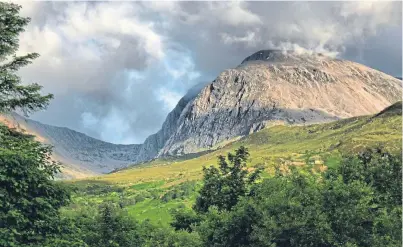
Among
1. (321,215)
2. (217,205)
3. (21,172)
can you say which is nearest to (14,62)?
(21,172)

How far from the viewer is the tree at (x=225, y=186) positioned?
299 feet

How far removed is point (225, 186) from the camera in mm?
93375

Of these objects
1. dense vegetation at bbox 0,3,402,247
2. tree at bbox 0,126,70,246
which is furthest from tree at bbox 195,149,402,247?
tree at bbox 0,126,70,246

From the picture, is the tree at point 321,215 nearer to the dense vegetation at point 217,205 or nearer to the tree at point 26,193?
the dense vegetation at point 217,205

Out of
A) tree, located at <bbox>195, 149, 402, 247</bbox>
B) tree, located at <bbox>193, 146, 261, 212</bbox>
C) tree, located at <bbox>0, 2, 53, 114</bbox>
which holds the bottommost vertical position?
tree, located at <bbox>195, 149, 402, 247</bbox>

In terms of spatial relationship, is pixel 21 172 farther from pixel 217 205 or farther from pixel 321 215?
pixel 217 205

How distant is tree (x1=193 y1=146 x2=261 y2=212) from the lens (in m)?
91.2

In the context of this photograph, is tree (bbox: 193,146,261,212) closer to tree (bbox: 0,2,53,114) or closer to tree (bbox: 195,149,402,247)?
tree (bbox: 195,149,402,247)

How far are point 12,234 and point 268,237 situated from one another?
36787 millimetres

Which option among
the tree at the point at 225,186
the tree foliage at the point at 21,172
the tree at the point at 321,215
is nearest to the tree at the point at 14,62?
the tree foliage at the point at 21,172

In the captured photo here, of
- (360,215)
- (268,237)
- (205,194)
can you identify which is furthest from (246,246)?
(205,194)

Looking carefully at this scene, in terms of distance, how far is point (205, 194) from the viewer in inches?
3767

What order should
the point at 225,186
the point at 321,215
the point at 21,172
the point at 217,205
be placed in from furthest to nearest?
1. the point at 225,186
2. the point at 217,205
3. the point at 321,215
4. the point at 21,172

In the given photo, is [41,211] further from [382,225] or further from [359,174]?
[359,174]
